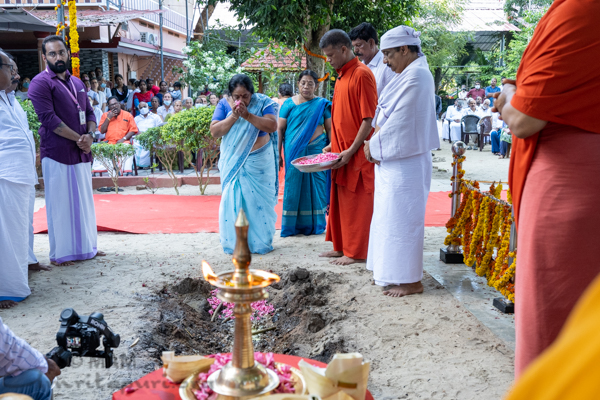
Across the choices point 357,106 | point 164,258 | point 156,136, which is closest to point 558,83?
point 357,106

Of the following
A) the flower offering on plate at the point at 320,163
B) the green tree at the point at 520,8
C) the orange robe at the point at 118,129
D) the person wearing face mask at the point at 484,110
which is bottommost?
the flower offering on plate at the point at 320,163

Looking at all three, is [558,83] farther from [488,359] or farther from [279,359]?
[488,359]

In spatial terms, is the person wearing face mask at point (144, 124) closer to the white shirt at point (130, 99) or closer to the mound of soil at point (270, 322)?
the white shirt at point (130, 99)

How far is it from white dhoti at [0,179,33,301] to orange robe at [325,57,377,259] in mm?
2613

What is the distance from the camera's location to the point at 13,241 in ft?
13.5

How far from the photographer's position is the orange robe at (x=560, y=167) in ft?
6.02

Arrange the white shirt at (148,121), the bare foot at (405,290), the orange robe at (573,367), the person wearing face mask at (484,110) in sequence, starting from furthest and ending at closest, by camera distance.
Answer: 1. the person wearing face mask at (484,110)
2. the white shirt at (148,121)
3. the bare foot at (405,290)
4. the orange robe at (573,367)

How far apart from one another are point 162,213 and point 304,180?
2.27 meters

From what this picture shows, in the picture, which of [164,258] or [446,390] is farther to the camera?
[164,258]

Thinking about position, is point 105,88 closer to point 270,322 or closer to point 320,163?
point 320,163

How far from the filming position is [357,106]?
486 cm

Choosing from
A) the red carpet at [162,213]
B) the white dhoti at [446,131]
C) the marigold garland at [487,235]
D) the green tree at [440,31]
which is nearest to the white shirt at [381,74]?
the marigold garland at [487,235]

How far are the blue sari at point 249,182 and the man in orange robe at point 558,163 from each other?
3.55m

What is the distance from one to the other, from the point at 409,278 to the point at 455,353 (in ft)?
3.13
